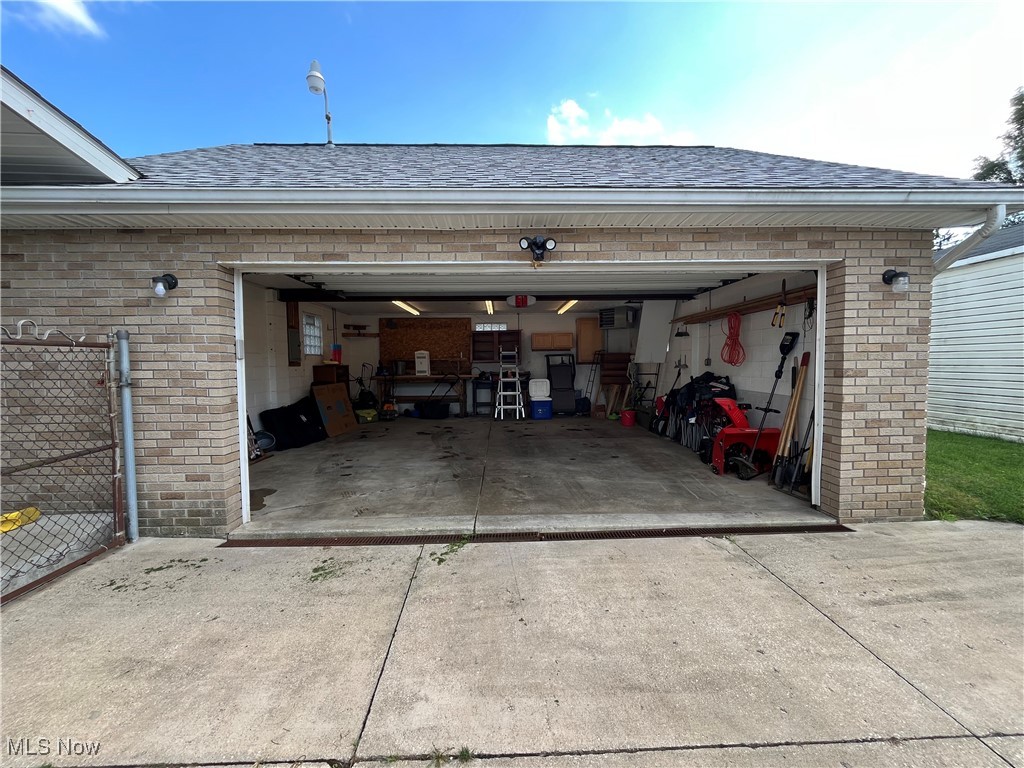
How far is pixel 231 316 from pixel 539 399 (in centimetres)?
738

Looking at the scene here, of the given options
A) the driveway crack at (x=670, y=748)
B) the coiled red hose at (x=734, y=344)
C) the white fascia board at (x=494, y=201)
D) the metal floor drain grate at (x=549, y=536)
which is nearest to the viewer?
the driveway crack at (x=670, y=748)

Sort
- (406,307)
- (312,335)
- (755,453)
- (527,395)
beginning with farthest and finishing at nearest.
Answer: (527,395) < (406,307) < (312,335) < (755,453)

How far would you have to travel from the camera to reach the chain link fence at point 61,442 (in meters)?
3.28

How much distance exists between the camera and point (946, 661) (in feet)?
6.46

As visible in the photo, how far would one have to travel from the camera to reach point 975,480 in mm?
4469

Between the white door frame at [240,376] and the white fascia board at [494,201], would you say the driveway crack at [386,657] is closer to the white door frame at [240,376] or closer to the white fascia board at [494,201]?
the white door frame at [240,376]

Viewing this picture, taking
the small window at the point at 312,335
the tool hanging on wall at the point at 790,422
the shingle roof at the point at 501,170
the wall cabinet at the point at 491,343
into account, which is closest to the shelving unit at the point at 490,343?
the wall cabinet at the point at 491,343

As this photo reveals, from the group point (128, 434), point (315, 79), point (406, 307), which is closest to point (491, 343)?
point (406, 307)

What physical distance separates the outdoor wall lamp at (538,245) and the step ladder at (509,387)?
6.79 meters

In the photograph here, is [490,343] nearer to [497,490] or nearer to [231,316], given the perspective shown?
[497,490]

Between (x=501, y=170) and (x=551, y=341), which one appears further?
(x=551, y=341)

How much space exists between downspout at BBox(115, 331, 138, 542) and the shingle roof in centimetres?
128

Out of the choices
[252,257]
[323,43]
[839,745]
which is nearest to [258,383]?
[252,257]

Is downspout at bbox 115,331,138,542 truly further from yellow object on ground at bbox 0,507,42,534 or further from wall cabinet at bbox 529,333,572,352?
wall cabinet at bbox 529,333,572,352
